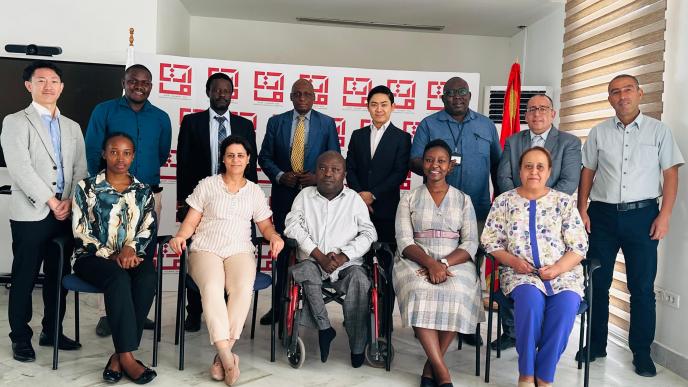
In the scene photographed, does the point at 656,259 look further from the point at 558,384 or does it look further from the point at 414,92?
the point at 414,92

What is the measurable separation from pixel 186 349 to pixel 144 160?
3.95ft

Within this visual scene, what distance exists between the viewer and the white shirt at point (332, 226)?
3519 mm

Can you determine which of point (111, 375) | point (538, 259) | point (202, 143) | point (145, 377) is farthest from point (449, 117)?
point (111, 375)

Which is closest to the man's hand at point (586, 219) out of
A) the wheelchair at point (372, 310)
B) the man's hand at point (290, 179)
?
the wheelchair at point (372, 310)

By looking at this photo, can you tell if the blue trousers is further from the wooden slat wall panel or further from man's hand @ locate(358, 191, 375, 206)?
the wooden slat wall panel

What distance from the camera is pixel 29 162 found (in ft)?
11.0

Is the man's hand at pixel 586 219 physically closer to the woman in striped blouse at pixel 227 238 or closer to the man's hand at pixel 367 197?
the man's hand at pixel 367 197

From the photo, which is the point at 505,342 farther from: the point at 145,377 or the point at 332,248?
the point at 145,377

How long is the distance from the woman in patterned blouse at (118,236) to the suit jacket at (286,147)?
0.94 meters

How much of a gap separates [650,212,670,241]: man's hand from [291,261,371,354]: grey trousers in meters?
1.68

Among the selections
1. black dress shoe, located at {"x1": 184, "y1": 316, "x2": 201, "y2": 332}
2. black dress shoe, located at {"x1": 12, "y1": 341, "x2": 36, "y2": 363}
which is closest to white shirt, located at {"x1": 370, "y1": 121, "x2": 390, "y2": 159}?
black dress shoe, located at {"x1": 184, "y1": 316, "x2": 201, "y2": 332}

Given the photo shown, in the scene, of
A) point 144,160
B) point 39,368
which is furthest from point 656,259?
point 39,368

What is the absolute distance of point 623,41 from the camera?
455 centimetres

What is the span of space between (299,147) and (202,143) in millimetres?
635
